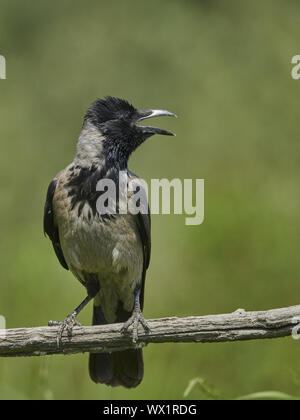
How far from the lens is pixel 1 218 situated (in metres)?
9.65

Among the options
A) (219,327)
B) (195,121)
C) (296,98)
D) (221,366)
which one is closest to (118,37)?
(195,121)

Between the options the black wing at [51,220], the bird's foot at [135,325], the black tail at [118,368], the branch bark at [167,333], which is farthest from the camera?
the black tail at [118,368]

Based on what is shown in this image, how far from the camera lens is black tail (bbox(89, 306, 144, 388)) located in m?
6.17

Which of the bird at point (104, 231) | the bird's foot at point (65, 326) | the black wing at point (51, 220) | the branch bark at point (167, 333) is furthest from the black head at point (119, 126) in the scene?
the branch bark at point (167, 333)

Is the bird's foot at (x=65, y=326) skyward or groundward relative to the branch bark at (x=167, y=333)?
skyward

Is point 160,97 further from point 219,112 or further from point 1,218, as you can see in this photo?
point 1,218

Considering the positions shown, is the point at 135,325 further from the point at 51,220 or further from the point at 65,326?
the point at 51,220

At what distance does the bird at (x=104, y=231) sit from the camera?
19.0 feet

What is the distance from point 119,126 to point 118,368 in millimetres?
1981

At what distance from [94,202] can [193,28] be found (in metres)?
6.78

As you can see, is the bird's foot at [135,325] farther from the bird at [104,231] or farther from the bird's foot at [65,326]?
the bird's foot at [65,326]

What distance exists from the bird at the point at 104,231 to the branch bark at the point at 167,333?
0.24m

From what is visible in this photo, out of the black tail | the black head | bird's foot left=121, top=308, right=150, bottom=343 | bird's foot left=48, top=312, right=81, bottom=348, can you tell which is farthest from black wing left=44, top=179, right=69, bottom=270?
bird's foot left=121, top=308, right=150, bottom=343

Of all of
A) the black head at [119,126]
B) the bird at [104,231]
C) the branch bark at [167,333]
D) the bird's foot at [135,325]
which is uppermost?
the black head at [119,126]
